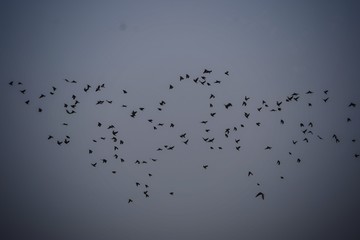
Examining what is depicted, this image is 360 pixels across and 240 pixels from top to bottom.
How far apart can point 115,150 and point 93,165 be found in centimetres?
144

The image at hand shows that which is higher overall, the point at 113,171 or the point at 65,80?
the point at 65,80

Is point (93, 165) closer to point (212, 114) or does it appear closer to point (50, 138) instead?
point (50, 138)

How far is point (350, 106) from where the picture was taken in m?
15.1

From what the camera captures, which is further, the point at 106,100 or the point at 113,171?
the point at 113,171

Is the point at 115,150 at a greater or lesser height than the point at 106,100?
lesser

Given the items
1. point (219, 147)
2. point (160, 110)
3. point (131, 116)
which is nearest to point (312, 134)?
point (219, 147)

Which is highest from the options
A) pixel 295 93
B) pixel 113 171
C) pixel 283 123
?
pixel 295 93

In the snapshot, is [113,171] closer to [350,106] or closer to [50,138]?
[50,138]

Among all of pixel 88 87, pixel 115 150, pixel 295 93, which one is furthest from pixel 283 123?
pixel 88 87

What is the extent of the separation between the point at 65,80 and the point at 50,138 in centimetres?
319

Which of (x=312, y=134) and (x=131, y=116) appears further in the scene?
(x=312, y=134)

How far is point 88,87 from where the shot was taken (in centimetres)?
1390

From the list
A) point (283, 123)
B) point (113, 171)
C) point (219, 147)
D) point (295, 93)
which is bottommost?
point (113, 171)

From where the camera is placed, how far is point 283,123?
15.1m
